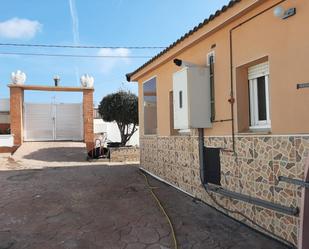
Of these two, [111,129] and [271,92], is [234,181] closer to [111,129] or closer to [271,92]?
[271,92]

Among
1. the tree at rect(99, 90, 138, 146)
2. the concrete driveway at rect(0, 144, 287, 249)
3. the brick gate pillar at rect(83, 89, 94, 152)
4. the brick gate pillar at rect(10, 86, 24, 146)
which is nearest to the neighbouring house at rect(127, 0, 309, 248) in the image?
the concrete driveway at rect(0, 144, 287, 249)

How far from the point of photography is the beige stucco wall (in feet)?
15.4

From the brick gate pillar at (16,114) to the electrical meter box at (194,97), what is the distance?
15.1 metres

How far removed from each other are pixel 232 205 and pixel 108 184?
15.7ft

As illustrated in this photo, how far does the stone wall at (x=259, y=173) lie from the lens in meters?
4.83

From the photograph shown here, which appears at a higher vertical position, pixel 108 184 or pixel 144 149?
pixel 144 149

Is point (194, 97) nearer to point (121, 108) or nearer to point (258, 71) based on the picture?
point (258, 71)

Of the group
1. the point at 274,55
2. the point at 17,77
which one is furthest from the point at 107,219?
the point at 17,77

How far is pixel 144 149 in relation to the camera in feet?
40.7

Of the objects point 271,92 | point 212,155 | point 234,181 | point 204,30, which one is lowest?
point 234,181

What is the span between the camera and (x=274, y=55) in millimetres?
5246

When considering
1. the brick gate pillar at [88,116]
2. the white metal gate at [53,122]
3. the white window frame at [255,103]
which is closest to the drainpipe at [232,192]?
the white window frame at [255,103]

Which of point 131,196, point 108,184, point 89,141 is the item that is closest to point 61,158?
point 89,141

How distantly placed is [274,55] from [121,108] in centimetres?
1429
